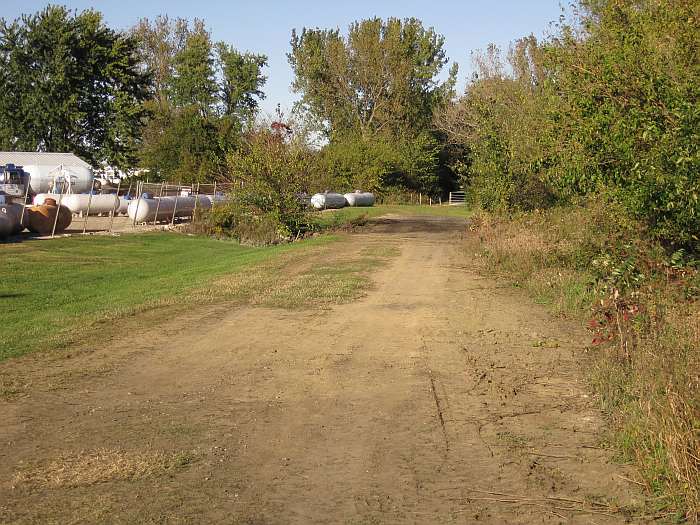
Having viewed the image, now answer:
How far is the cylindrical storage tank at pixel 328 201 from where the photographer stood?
51987 millimetres

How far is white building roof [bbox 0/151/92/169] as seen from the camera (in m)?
56.1

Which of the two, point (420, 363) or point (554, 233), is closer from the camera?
point (420, 363)

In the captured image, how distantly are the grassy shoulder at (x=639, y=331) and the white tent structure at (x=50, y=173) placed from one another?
39.2 m

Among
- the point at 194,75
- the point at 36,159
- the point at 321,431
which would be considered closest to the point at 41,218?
the point at 321,431

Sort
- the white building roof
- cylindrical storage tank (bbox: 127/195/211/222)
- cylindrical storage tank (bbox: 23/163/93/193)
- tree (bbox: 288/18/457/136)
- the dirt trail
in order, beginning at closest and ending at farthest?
the dirt trail
cylindrical storage tank (bbox: 127/195/211/222)
cylindrical storage tank (bbox: 23/163/93/193)
the white building roof
tree (bbox: 288/18/457/136)

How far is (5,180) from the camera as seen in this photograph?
47.0 m

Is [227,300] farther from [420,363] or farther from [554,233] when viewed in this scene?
[554,233]

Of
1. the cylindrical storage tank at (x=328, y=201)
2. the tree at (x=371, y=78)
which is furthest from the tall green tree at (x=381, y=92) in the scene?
the cylindrical storage tank at (x=328, y=201)

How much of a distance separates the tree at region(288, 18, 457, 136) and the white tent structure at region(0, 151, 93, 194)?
28451 millimetres

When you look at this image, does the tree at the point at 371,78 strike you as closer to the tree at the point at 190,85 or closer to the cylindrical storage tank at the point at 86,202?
the tree at the point at 190,85

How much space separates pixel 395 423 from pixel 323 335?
13.8ft

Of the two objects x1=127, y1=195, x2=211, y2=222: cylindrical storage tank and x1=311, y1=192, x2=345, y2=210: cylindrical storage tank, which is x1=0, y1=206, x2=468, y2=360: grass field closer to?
x1=127, y1=195, x2=211, y2=222: cylindrical storage tank

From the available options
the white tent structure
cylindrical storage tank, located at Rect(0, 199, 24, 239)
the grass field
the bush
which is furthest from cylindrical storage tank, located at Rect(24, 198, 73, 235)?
the white tent structure

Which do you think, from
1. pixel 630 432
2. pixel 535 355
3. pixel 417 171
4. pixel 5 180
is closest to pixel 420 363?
pixel 535 355
